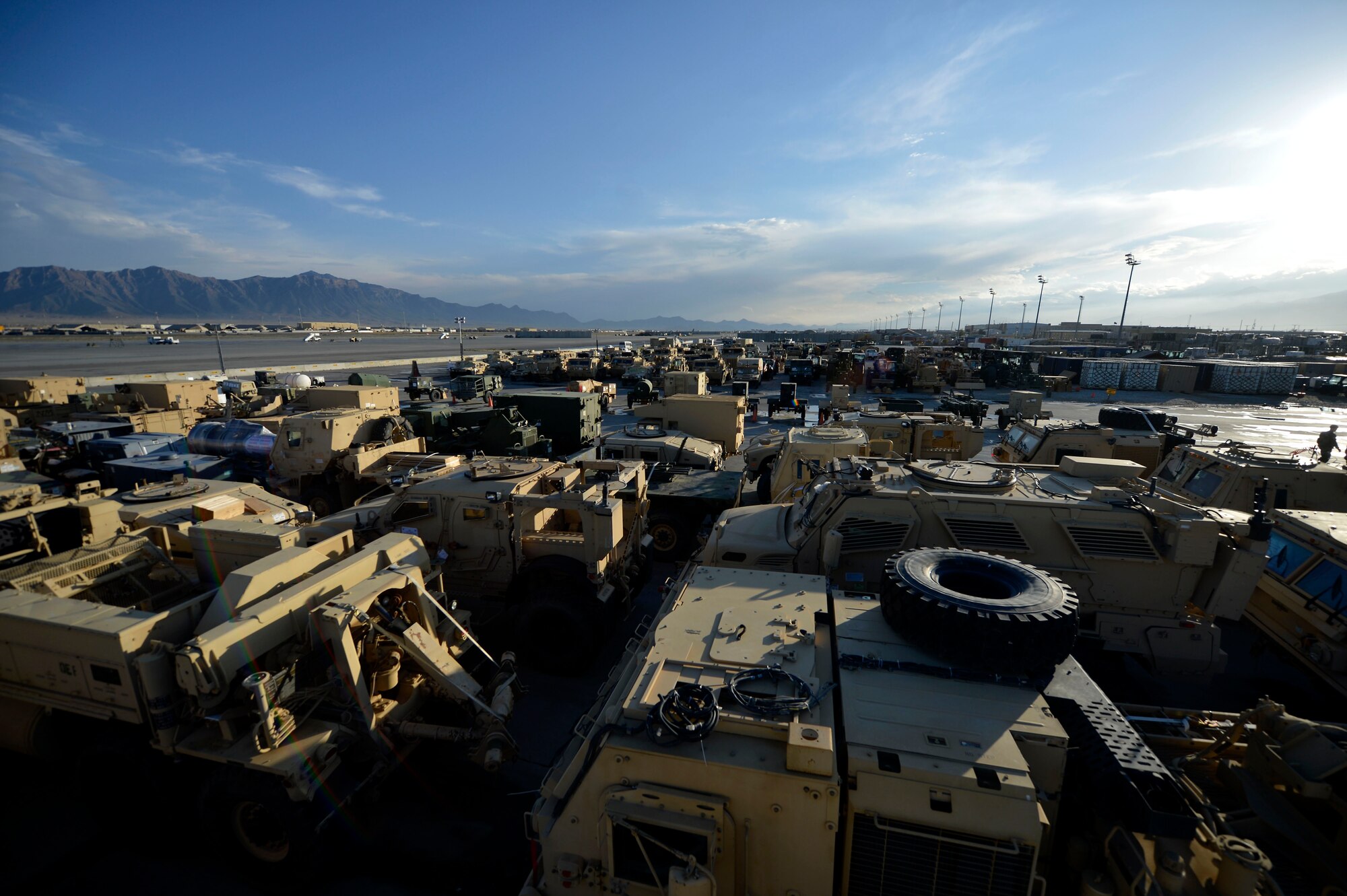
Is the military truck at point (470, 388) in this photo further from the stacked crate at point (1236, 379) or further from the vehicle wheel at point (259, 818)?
the stacked crate at point (1236, 379)

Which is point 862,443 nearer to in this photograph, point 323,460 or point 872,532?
point 872,532

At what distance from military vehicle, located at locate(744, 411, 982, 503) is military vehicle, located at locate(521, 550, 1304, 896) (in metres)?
8.26

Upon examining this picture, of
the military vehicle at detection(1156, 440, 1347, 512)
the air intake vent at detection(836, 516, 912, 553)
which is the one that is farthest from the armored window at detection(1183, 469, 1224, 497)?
the air intake vent at detection(836, 516, 912, 553)

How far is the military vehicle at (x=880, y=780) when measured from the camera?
336 centimetres

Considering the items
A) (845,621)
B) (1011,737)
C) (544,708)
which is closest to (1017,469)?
(845,621)

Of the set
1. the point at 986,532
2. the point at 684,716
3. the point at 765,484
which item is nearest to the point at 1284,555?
the point at 986,532

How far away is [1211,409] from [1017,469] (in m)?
38.1

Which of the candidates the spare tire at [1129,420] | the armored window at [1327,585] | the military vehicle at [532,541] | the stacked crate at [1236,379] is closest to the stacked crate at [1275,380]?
the stacked crate at [1236,379]

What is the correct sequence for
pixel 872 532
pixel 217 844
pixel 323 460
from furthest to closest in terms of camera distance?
1. pixel 323 460
2. pixel 872 532
3. pixel 217 844

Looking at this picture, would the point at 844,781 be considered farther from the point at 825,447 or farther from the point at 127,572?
the point at 825,447

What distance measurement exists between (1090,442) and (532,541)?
45.2 ft

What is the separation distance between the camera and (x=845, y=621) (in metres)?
5.08

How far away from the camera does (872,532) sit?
772 centimetres

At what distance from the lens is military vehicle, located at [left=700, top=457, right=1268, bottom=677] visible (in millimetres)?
6934
